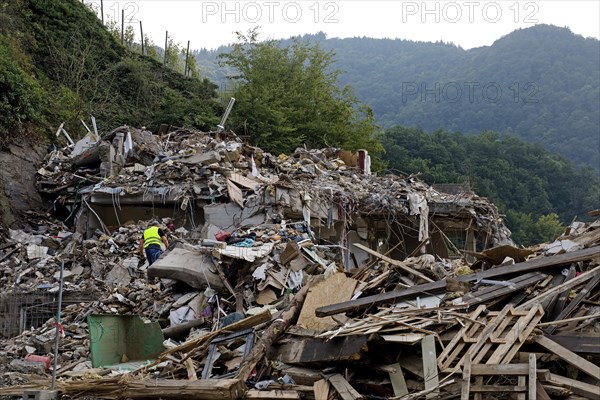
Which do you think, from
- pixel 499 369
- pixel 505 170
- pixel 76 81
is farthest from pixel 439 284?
pixel 505 170

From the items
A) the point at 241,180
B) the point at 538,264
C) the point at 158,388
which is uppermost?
the point at 241,180

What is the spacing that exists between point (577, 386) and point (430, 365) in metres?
1.18

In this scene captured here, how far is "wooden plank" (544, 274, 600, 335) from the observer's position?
233 inches

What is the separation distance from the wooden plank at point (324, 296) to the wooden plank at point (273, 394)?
916 mm

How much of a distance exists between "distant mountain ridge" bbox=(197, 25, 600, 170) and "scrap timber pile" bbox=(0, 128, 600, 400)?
42.4m

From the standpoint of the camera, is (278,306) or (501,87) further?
(501,87)

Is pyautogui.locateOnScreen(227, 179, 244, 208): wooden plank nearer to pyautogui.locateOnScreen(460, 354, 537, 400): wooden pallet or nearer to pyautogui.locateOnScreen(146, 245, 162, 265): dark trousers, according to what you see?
pyautogui.locateOnScreen(146, 245, 162, 265): dark trousers

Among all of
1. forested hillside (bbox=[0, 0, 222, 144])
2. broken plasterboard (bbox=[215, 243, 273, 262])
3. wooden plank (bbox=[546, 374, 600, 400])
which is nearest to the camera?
wooden plank (bbox=[546, 374, 600, 400])

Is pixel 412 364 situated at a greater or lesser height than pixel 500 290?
lesser

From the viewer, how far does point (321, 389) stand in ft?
20.1

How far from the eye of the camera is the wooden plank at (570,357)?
5.34 m

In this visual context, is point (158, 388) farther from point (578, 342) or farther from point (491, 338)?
point (578, 342)

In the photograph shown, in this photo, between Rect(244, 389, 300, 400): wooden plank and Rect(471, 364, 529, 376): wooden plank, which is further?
Rect(244, 389, 300, 400): wooden plank

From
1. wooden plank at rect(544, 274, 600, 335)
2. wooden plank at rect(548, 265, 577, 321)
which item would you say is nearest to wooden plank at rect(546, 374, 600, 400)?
wooden plank at rect(544, 274, 600, 335)
